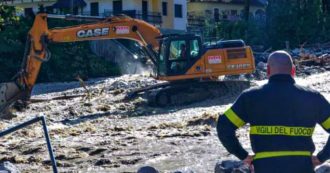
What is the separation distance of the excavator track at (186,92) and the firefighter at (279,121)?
15852 millimetres

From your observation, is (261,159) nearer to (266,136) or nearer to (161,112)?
(266,136)

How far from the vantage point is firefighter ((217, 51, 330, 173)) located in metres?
4.76

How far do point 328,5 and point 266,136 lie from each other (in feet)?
169

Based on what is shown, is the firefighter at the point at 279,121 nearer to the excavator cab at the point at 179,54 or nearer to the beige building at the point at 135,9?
the excavator cab at the point at 179,54

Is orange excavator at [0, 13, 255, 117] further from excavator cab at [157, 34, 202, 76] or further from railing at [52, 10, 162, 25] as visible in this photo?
railing at [52, 10, 162, 25]

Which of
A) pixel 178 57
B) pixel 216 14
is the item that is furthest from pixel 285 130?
pixel 216 14

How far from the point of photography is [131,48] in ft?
128

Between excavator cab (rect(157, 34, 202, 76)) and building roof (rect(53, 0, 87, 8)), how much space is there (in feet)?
99.5

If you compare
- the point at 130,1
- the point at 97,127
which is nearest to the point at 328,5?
the point at 130,1

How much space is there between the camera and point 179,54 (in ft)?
68.8

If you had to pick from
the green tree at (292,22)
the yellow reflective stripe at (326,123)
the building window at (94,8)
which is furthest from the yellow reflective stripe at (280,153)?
the building window at (94,8)

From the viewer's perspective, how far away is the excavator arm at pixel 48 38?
19.2 m

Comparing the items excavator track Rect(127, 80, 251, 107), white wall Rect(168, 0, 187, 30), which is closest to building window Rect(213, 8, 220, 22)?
white wall Rect(168, 0, 187, 30)

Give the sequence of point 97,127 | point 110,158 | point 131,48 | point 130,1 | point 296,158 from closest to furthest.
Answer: point 296,158 → point 110,158 → point 97,127 → point 131,48 → point 130,1
